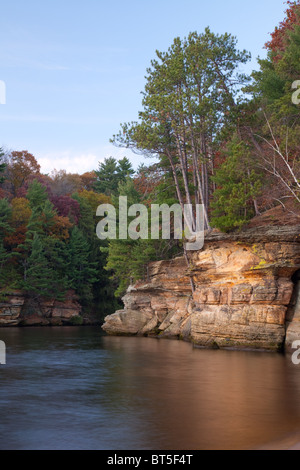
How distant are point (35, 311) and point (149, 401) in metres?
39.6

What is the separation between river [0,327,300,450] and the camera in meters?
10.4

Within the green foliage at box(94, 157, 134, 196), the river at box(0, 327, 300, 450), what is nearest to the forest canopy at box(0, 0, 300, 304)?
the river at box(0, 327, 300, 450)

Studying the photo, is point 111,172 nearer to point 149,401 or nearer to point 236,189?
point 236,189

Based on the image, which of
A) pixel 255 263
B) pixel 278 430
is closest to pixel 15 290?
pixel 255 263

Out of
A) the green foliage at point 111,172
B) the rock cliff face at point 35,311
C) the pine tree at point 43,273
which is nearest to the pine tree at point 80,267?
the rock cliff face at point 35,311

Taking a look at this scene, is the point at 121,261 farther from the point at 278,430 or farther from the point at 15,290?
the point at 278,430

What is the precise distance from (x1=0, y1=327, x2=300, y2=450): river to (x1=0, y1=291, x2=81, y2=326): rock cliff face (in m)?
24.3

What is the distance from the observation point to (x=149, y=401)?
46.9 ft

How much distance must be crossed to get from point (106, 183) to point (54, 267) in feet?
88.7

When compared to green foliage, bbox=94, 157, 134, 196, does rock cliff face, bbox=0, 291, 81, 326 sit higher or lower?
lower

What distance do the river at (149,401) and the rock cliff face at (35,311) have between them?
956 inches

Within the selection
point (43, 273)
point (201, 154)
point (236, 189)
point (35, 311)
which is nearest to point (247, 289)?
point (236, 189)

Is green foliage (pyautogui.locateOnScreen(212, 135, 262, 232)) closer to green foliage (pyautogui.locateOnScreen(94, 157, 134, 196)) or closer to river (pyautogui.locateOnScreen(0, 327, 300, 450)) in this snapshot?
river (pyautogui.locateOnScreen(0, 327, 300, 450))
